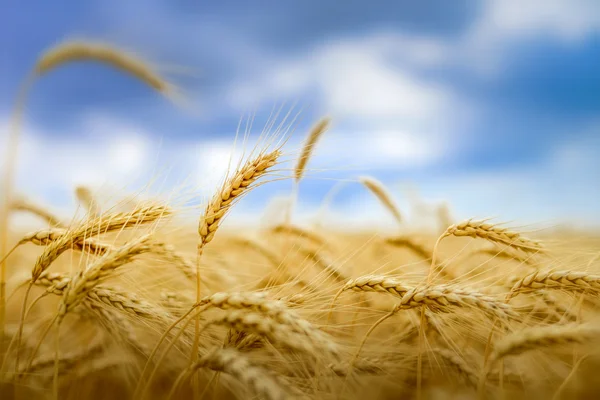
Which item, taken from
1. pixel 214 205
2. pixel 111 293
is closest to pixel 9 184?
pixel 111 293

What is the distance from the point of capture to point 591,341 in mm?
1256

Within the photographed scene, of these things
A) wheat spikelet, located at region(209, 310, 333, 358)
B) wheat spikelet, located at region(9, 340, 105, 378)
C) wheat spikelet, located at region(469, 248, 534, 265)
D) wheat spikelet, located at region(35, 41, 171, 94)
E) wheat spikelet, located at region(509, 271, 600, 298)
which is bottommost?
wheat spikelet, located at region(9, 340, 105, 378)

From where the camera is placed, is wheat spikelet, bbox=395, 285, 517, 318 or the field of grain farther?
wheat spikelet, bbox=395, 285, 517, 318

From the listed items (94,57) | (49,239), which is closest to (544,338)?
(49,239)

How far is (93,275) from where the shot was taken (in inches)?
54.3

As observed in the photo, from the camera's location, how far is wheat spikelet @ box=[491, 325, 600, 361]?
1.26 meters

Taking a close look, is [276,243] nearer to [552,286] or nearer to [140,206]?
[140,206]

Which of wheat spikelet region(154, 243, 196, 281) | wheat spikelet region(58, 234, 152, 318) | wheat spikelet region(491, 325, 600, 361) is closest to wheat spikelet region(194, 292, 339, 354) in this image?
wheat spikelet region(58, 234, 152, 318)

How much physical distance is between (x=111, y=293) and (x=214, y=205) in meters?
0.50

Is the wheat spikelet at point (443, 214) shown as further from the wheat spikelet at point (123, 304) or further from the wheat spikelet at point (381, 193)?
the wheat spikelet at point (123, 304)

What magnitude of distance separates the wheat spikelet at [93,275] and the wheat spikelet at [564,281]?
134cm

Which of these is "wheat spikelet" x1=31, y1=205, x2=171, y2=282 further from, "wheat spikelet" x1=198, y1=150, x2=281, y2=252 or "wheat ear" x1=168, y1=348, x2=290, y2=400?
"wheat ear" x1=168, y1=348, x2=290, y2=400

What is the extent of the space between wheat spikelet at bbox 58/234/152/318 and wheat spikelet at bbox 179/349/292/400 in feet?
1.31

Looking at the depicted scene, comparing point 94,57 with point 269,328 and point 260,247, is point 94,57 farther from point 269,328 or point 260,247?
point 269,328
